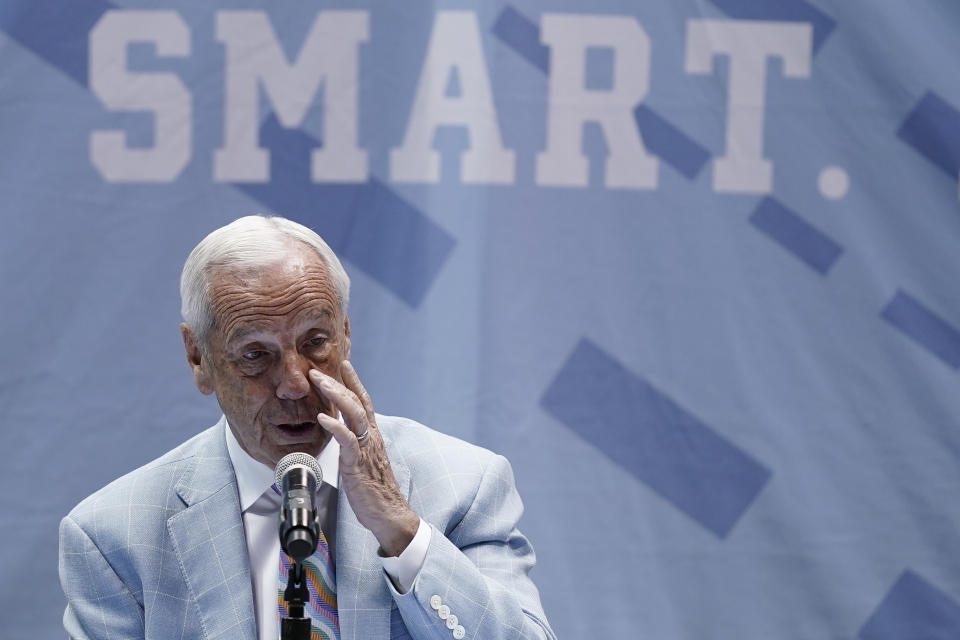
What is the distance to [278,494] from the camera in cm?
197

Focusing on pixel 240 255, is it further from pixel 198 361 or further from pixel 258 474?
pixel 258 474

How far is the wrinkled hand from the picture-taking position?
5.63ft

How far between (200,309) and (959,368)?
6.26 ft

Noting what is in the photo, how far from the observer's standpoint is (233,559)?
6.24ft

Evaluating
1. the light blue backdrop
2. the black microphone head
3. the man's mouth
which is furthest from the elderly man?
the light blue backdrop

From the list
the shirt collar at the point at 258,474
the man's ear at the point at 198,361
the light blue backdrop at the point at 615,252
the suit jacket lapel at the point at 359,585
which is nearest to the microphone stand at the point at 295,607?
the suit jacket lapel at the point at 359,585

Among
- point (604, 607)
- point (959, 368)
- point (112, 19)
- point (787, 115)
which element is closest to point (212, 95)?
point (112, 19)

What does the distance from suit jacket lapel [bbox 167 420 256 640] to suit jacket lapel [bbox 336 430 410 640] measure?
0.16 meters

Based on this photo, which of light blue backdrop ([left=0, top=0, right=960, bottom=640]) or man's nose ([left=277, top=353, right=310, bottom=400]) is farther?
light blue backdrop ([left=0, top=0, right=960, bottom=640])

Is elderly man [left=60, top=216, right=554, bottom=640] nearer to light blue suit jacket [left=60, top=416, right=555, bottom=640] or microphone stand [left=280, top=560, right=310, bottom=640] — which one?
light blue suit jacket [left=60, top=416, right=555, bottom=640]

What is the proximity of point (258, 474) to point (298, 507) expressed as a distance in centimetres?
61

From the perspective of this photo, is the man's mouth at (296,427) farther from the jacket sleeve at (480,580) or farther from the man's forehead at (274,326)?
the jacket sleeve at (480,580)

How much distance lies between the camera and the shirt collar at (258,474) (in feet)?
6.48

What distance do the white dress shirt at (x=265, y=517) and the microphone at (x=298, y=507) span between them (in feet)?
1.46
